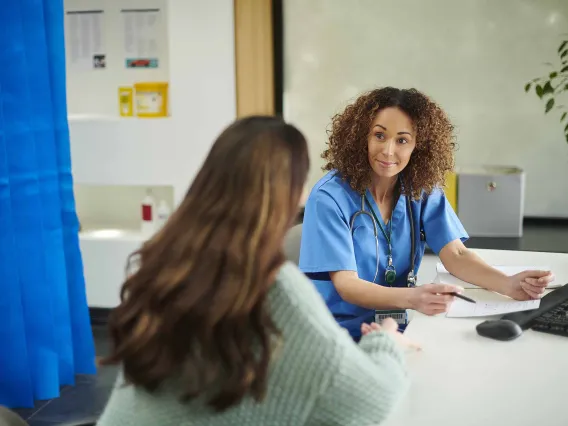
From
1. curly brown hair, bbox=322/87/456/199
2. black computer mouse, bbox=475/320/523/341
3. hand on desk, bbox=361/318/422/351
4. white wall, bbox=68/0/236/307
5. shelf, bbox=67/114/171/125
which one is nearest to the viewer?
hand on desk, bbox=361/318/422/351

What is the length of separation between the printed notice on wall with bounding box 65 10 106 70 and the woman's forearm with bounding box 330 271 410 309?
7.91ft

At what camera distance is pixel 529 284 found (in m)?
1.76

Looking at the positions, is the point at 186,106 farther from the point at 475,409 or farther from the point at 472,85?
the point at 475,409

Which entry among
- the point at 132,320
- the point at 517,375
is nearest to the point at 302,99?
the point at 517,375

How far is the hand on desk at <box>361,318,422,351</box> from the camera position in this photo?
4.29 feet

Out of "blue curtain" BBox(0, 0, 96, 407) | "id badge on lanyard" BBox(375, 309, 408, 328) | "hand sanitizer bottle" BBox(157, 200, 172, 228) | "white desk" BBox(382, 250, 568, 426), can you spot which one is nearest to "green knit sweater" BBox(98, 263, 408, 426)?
"white desk" BBox(382, 250, 568, 426)

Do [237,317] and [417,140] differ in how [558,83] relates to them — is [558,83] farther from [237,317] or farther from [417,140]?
[237,317]

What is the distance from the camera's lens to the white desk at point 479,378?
115 cm

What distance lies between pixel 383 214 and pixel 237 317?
117cm

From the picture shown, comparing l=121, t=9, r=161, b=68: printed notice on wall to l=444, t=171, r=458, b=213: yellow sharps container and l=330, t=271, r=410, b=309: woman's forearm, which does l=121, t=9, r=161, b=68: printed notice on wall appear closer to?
l=444, t=171, r=458, b=213: yellow sharps container

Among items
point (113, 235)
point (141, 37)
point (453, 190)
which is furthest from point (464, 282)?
point (141, 37)

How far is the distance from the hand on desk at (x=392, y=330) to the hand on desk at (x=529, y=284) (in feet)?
1.56

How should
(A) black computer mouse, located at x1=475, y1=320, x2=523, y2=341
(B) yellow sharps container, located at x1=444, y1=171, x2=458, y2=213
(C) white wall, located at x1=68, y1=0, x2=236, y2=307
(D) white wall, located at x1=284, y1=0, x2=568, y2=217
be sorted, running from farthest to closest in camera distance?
(C) white wall, located at x1=68, y1=0, x2=236, y2=307, (D) white wall, located at x1=284, y1=0, x2=568, y2=217, (B) yellow sharps container, located at x1=444, y1=171, x2=458, y2=213, (A) black computer mouse, located at x1=475, y1=320, x2=523, y2=341

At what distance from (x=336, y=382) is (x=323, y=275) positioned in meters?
0.94
